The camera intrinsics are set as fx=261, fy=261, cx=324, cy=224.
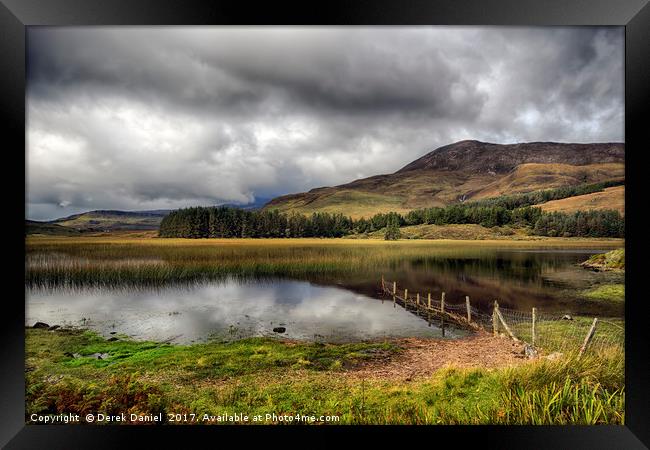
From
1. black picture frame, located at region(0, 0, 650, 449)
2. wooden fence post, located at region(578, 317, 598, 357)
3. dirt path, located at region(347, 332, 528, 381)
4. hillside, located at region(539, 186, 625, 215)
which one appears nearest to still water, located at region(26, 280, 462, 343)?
dirt path, located at region(347, 332, 528, 381)

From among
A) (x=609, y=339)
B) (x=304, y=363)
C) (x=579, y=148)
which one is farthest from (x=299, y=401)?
(x=579, y=148)

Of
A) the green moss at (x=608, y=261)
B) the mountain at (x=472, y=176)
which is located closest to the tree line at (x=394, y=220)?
the mountain at (x=472, y=176)

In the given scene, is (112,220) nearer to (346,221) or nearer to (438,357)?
(346,221)

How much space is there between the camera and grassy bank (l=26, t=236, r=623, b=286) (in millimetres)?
5312

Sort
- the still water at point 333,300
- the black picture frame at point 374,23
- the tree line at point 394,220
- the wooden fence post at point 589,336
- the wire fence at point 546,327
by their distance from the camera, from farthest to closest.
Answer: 1. the tree line at point 394,220
2. the still water at point 333,300
3. the wire fence at point 546,327
4. the wooden fence post at point 589,336
5. the black picture frame at point 374,23

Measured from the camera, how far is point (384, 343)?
4934 millimetres

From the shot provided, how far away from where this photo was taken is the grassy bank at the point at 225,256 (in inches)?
209

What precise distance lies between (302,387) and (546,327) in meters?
4.19

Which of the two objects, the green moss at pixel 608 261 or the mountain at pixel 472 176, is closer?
the green moss at pixel 608 261

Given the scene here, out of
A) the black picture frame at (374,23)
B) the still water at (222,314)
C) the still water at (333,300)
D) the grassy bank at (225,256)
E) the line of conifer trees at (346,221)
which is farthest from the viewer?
the grassy bank at (225,256)

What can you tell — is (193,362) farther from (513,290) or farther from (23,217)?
(513,290)

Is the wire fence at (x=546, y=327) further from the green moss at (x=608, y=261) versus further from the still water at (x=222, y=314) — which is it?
the green moss at (x=608, y=261)

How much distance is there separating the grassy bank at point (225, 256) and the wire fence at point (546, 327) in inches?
41.5

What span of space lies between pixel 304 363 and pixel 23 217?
3.79 m
